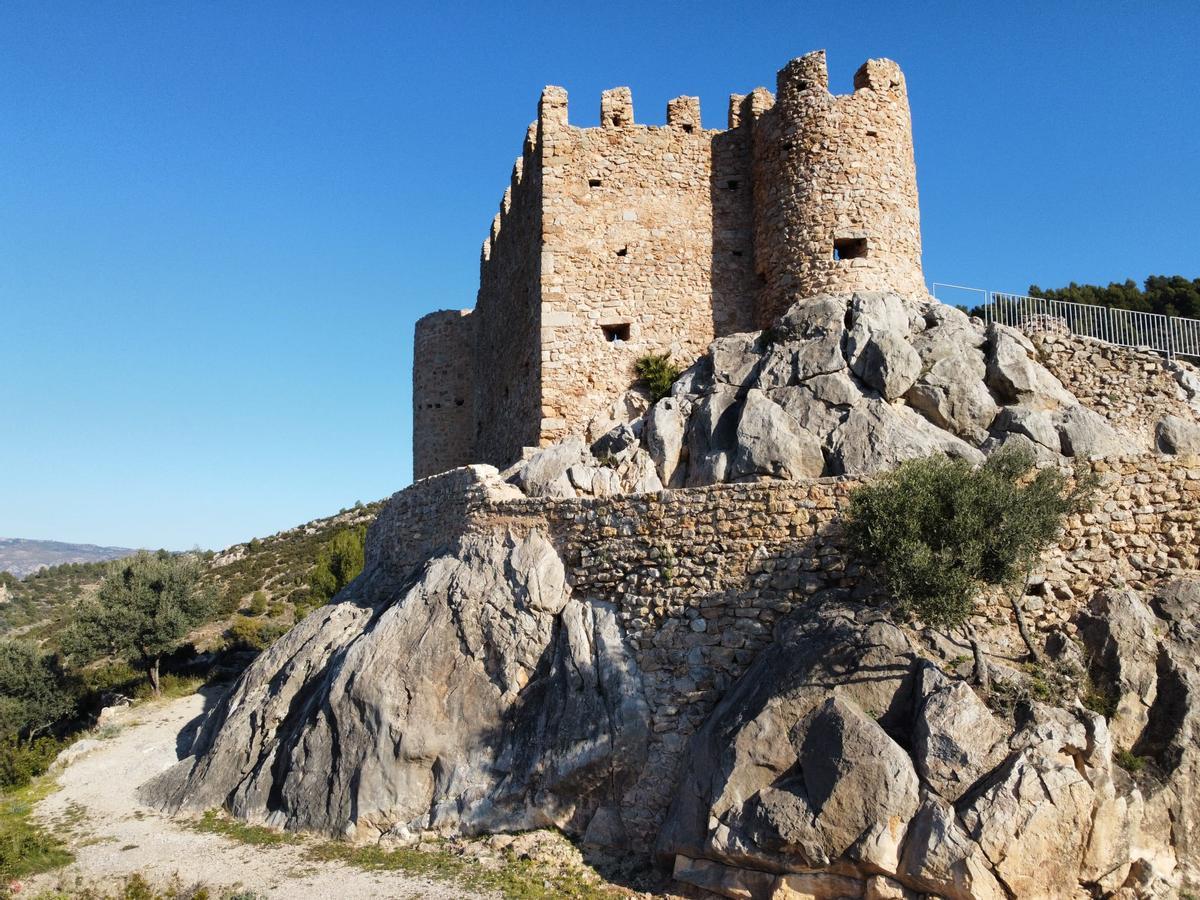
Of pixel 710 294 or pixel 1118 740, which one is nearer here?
pixel 1118 740

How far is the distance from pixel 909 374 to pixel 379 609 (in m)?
11.2

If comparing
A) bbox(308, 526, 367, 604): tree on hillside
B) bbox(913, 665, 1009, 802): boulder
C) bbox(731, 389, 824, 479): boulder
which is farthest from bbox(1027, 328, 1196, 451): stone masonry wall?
bbox(308, 526, 367, 604): tree on hillside

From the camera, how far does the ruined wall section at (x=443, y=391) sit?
95.2 feet

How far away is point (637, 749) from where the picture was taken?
40.5 feet

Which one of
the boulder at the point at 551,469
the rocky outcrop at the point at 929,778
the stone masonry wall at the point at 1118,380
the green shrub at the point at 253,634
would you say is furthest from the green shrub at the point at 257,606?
the stone masonry wall at the point at 1118,380

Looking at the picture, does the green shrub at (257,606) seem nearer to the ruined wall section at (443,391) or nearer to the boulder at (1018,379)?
the ruined wall section at (443,391)

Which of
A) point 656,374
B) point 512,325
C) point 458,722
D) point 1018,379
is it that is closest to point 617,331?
point 656,374

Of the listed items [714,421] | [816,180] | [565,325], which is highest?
→ [816,180]

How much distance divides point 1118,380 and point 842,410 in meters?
6.18

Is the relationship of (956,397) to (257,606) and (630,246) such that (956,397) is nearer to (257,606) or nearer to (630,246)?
(630,246)

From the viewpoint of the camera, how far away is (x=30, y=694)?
2359 cm

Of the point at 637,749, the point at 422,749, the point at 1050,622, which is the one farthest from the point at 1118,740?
the point at 422,749

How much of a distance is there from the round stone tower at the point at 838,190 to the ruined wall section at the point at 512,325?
211 inches

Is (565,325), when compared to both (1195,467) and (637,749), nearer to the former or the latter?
(637,749)
